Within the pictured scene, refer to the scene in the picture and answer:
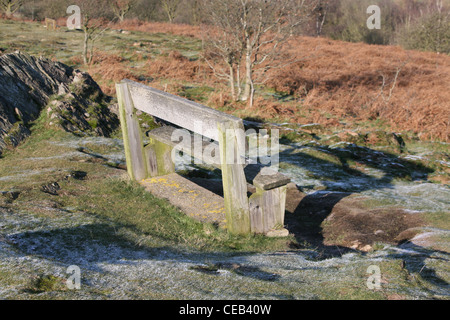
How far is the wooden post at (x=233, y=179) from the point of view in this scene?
182 inches

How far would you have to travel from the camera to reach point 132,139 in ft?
21.9

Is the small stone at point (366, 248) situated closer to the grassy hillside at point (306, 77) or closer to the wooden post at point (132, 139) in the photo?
the wooden post at point (132, 139)

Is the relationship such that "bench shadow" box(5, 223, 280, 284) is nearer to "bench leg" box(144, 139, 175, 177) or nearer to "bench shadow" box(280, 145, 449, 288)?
"bench shadow" box(280, 145, 449, 288)

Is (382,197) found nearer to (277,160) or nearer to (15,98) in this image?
(277,160)

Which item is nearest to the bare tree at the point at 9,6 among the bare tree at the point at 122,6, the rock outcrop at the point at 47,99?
the bare tree at the point at 122,6

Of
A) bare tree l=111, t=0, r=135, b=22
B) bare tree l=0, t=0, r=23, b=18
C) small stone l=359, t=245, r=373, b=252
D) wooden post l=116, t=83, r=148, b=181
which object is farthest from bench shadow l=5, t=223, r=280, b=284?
bare tree l=111, t=0, r=135, b=22

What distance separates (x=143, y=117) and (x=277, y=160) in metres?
3.68

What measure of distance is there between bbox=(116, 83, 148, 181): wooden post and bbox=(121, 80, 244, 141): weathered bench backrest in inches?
6.3

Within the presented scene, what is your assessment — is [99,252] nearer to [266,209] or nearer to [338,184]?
[266,209]

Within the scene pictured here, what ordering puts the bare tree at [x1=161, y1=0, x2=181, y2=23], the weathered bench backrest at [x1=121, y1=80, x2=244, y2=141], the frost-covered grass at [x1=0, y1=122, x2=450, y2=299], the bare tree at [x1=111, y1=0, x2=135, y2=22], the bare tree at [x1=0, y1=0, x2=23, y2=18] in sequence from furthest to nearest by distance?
1. the bare tree at [x1=161, y1=0, x2=181, y2=23]
2. the bare tree at [x1=111, y1=0, x2=135, y2=22]
3. the bare tree at [x1=0, y1=0, x2=23, y2=18]
4. the weathered bench backrest at [x1=121, y1=80, x2=244, y2=141]
5. the frost-covered grass at [x1=0, y1=122, x2=450, y2=299]

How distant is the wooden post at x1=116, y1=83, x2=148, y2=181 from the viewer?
21.5ft

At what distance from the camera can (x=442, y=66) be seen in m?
24.3

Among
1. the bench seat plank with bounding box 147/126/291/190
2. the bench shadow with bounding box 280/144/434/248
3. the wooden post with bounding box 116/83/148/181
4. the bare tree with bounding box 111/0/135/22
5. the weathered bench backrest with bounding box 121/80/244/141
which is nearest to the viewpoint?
the weathered bench backrest with bounding box 121/80/244/141
